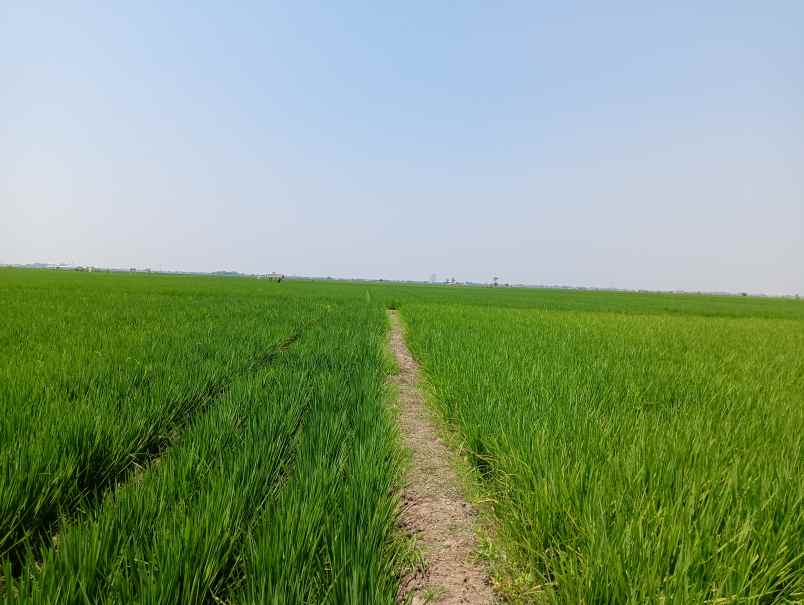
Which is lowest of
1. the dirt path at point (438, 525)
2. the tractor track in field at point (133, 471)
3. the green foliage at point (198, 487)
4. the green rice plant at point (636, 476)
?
the dirt path at point (438, 525)

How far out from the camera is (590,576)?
1.15 m

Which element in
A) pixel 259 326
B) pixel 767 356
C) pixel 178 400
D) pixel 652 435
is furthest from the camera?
pixel 259 326

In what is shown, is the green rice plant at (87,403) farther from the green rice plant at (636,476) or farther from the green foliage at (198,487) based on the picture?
the green rice plant at (636,476)

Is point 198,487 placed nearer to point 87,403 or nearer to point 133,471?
point 133,471

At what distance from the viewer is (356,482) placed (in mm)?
1719

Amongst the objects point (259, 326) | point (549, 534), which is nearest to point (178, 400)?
point (549, 534)

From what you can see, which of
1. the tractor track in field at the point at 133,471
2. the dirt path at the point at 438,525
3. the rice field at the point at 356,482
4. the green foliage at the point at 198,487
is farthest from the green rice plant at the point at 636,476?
the tractor track in field at the point at 133,471

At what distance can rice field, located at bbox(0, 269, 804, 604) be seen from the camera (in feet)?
3.80

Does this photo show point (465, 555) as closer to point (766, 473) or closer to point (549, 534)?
point (549, 534)

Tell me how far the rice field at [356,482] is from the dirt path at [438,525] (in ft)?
0.37

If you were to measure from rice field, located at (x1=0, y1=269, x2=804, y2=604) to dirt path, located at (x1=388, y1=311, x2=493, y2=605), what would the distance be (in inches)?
4.4

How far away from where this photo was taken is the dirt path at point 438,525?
1.40 metres

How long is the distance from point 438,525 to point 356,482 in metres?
0.55

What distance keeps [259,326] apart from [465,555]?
6.74 meters
